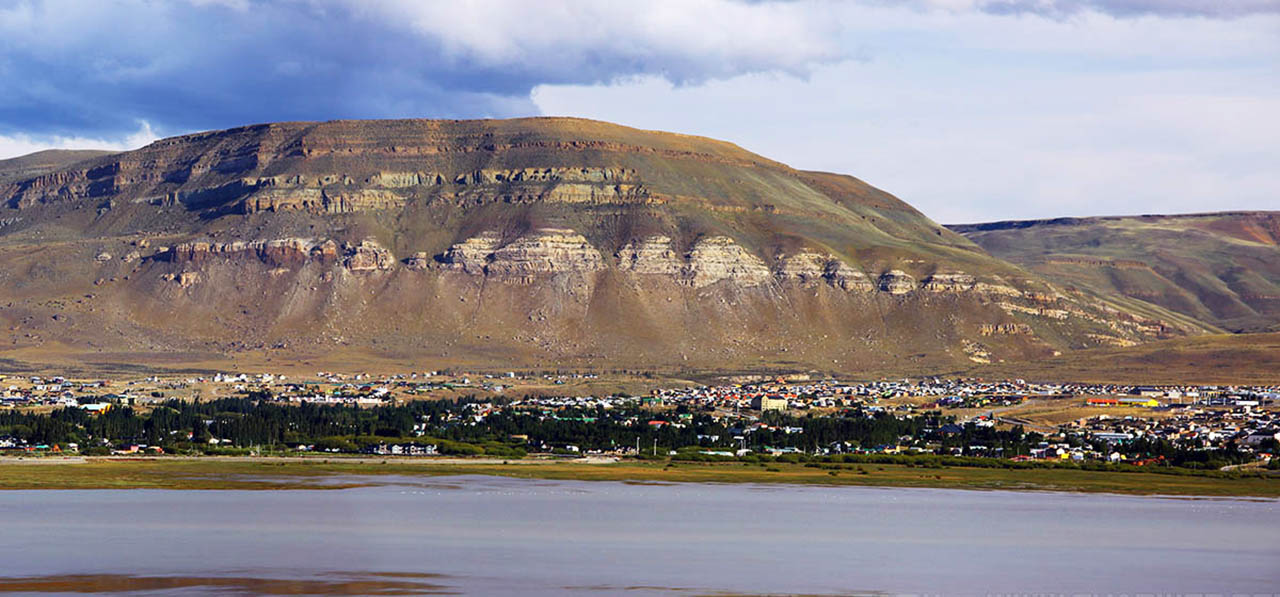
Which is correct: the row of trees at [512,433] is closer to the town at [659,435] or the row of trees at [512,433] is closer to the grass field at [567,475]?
the town at [659,435]

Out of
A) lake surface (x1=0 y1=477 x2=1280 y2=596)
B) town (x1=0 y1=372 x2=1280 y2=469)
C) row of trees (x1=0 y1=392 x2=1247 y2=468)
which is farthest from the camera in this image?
row of trees (x1=0 y1=392 x2=1247 y2=468)

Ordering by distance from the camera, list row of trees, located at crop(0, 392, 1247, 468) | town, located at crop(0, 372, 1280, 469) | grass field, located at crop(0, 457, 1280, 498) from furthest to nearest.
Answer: row of trees, located at crop(0, 392, 1247, 468) < town, located at crop(0, 372, 1280, 469) < grass field, located at crop(0, 457, 1280, 498)

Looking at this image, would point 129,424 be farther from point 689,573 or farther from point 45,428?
point 689,573

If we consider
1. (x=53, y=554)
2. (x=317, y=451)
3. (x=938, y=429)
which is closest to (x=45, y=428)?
(x=317, y=451)

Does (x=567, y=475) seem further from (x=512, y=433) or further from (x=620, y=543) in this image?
(x=620, y=543)

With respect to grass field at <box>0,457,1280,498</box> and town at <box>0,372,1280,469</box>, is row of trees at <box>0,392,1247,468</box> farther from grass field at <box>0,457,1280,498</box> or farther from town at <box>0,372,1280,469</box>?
grass field at <box>0,457,1280,498</box>

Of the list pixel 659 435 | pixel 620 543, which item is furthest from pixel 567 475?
pixel 620 543

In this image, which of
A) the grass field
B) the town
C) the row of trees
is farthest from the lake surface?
the row of trees

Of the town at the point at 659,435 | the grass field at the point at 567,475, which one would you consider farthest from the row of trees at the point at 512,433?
the grass field at the point at 567,475
